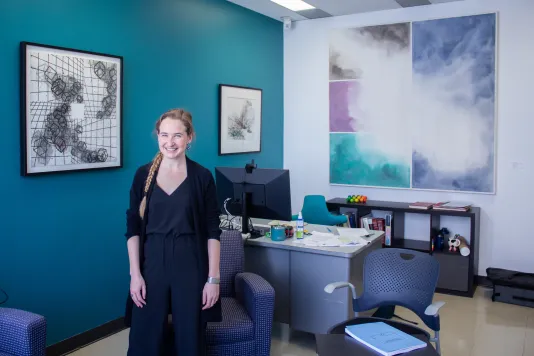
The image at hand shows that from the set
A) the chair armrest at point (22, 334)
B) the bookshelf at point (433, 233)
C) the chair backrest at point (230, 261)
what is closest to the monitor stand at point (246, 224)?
the chair backrest at point (230, 261)

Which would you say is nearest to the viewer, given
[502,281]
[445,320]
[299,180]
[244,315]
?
[244,315]

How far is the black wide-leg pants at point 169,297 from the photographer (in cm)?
247

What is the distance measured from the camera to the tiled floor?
3.63 meters

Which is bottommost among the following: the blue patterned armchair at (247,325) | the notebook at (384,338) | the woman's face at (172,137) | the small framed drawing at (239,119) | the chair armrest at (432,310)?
the blue patterned armchair at (247,325)

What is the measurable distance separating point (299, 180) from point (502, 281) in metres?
2.52

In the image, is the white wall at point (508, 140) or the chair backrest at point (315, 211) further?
the chair backrest at point (315, 211)

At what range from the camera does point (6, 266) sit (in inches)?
126

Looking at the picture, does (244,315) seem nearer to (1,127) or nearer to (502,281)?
(1,127)

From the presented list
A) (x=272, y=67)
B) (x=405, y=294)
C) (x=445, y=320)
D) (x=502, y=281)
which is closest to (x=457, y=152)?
(x=502, y=281)

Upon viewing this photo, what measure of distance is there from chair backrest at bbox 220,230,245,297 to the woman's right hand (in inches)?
37.3

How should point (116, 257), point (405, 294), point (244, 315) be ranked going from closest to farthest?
1. point (405, 294)
2. point (244, 315)
3. point (116, 257)

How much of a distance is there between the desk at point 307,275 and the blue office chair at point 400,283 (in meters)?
0.38

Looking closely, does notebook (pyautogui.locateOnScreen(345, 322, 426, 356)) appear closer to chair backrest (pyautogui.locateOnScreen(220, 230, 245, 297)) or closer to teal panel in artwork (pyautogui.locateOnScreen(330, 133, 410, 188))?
chair backrest (pyautogui.locateOnScreen(220, 230, 245, 297))

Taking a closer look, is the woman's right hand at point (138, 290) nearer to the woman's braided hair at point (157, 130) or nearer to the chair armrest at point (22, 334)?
the woman's braided hair at point (157, 130)
